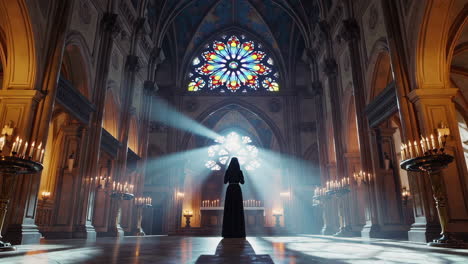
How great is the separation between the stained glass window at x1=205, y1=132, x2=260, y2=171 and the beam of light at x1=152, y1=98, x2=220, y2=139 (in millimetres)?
6219

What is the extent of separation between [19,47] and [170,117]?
15054 millimetres

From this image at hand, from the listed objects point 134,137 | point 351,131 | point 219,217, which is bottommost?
point 219,217

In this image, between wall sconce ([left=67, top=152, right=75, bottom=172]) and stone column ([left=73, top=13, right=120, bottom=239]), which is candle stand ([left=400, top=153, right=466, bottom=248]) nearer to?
stone column ([left=73, top=13, right=120, bottom=239])

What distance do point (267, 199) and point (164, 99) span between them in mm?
12893

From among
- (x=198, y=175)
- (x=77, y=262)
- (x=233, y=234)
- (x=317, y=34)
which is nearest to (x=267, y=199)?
(x=198, y=175)

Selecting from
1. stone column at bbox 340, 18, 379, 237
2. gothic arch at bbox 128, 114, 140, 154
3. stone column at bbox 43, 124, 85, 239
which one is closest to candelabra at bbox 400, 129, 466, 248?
stone column at bbox 340, 18, 379, 237

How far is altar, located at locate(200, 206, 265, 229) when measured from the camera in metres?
22.8

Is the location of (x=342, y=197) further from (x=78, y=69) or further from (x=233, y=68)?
(x=233, y=68)

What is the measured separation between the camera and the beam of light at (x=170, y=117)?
23.8 metres

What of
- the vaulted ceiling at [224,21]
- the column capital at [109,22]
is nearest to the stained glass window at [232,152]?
the vaulted ceiling at [224,21]

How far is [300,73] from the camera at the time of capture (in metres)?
25.4

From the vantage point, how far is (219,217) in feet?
75.6

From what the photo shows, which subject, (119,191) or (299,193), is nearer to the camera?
(119,191)

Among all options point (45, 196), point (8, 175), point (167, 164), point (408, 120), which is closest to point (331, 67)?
point (408, 120)
